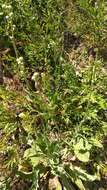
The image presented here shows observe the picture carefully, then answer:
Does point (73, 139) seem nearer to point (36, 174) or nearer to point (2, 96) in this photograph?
point (36, 174)

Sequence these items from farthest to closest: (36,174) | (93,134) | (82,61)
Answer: (82,61) < (93,134) < (36,174)

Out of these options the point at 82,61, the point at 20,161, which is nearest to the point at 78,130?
the point at 20,161

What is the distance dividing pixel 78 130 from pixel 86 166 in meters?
0.32

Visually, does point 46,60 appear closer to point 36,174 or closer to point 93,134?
point 93,134

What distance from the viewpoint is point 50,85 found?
13.1 ft

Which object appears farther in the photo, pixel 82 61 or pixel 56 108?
pixel 82 61

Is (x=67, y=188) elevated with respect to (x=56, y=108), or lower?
lower

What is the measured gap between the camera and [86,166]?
373cm

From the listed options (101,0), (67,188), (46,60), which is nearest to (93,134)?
(67,188)

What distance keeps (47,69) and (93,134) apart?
71 centimetres

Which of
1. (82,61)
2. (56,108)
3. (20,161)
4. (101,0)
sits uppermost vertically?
(101,0)

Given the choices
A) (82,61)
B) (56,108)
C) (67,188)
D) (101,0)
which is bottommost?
(67,188)

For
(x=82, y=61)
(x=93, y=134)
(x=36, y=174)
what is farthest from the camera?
(x=82, y=61)

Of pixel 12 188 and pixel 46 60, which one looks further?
pixel 46 60
